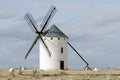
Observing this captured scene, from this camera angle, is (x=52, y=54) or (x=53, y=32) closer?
(x=52, y=54)

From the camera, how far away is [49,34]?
84.7 metres

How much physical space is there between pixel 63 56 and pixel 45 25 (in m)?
7.15

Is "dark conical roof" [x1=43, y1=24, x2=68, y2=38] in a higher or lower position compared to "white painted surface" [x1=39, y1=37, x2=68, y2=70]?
higher

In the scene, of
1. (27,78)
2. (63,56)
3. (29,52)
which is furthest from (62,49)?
(27,78)

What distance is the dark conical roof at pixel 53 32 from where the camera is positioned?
84.3 m

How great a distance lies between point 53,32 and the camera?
279ft

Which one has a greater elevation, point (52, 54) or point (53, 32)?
point (53, 32)

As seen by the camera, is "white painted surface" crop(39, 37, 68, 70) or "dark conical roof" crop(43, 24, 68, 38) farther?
"dark conical roof" crop(43, 24, 68, 38)

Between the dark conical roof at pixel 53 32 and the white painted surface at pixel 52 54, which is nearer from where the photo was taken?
the white painted surface at pixel 52 54

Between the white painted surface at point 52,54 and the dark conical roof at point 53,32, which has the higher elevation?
the dark conical roof at point 53,32

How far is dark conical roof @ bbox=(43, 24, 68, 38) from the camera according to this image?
8427cm

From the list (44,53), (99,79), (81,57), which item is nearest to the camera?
(99,79)

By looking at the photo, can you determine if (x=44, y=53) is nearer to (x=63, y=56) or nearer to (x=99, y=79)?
(x=63, y=56)

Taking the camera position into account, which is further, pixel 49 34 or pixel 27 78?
pixel 49 34
